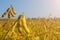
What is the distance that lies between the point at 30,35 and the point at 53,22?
149 millimetres

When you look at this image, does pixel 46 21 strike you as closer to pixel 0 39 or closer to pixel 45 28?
pixel 45 28

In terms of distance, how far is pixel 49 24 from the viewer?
2.09 feet

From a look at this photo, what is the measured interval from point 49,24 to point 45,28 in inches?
0.8

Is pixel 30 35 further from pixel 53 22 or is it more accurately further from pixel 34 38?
pixel 53 22

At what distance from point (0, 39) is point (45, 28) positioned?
146mm

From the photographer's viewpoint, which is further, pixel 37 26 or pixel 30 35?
pixel 37 26

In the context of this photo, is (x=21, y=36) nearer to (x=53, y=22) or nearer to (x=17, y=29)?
(x=17, y=29)

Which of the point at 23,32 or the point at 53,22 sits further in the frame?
the point at 53,22

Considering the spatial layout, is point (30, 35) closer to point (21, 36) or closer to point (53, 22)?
point (21, 36)

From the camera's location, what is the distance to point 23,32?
56 centimetres

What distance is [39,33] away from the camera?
577 millimetres

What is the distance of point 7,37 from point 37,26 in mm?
132

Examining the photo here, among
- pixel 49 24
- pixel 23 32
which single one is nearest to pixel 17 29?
pixel 23 32

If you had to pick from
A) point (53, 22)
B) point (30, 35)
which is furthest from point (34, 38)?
point (53, 22)
